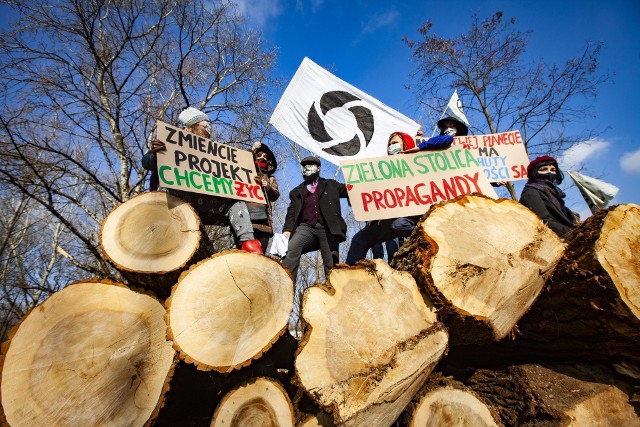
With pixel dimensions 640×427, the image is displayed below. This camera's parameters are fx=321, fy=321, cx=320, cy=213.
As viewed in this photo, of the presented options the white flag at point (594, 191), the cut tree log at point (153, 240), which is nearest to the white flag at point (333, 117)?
the white flag at point (594, 191)

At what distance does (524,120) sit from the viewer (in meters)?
10.2

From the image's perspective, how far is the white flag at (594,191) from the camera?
3779 mm

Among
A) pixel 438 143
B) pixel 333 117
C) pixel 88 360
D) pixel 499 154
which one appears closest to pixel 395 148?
pixel 438 143

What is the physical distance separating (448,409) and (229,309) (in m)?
1.32

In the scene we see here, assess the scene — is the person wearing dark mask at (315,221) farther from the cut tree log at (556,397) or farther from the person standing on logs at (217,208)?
the cut tree log at (556,397)

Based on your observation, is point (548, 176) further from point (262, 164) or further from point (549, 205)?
point (262, 164)

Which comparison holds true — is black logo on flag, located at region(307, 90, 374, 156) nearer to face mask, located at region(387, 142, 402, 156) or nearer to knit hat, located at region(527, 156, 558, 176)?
face mask, located at region(387, 142, 402, 156)

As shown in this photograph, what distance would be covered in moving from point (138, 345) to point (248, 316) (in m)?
0.63

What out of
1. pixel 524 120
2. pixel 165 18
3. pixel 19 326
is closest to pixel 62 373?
pixel 19 326

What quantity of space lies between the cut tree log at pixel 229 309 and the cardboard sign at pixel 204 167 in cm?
120

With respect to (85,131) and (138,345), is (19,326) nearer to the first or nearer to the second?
(138,345)

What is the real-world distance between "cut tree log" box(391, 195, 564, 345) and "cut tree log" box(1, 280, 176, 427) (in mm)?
1560

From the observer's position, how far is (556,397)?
174cm

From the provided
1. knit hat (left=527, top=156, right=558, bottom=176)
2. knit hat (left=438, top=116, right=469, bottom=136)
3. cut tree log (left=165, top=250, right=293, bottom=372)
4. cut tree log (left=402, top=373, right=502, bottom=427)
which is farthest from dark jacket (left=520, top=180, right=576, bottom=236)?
cut tree log (left=165, top=250, right=293, bottom=372)
